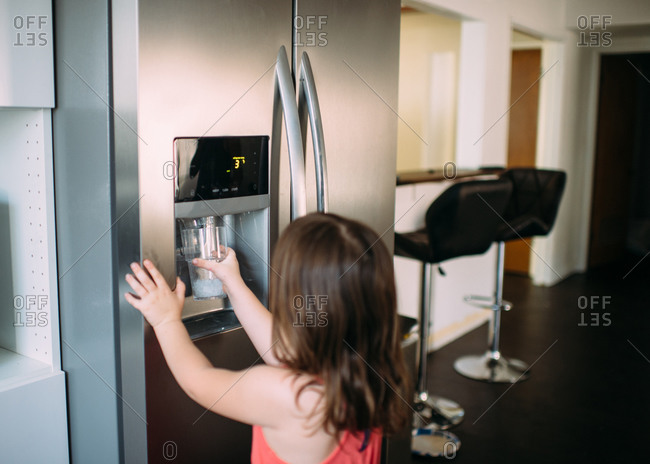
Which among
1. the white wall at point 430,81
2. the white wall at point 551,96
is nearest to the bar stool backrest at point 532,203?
the white wall at point 551,96

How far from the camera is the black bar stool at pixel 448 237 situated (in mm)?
2824

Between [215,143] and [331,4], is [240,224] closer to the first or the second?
[215,143]

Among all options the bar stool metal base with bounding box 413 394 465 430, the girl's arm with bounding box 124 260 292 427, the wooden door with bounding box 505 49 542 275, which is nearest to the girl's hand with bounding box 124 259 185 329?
the girl's arm with bounding box 124 260 292 427

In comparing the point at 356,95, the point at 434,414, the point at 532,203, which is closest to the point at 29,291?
the point at 356,95

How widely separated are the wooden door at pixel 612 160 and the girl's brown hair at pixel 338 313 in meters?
5.73

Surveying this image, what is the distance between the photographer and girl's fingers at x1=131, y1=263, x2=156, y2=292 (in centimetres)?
125

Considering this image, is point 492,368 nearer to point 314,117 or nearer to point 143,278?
point 314,117

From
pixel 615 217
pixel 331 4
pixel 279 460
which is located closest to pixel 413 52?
pixel 615 217

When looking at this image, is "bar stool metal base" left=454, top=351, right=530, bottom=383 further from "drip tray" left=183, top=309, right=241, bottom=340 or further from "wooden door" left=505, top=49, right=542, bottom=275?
"drip tray" left=183, top=309, right=241, bottom=340

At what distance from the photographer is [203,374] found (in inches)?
45.9

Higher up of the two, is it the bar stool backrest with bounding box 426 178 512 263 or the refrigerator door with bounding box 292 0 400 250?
the refrigerator door with bounding box 292 0 400 250

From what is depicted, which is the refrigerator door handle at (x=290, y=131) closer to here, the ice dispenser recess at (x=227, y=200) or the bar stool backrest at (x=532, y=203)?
the ice dispenser recess at (x=227, y=200)

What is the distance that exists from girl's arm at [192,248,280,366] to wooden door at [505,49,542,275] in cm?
462

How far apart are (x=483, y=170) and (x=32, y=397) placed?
304cm
